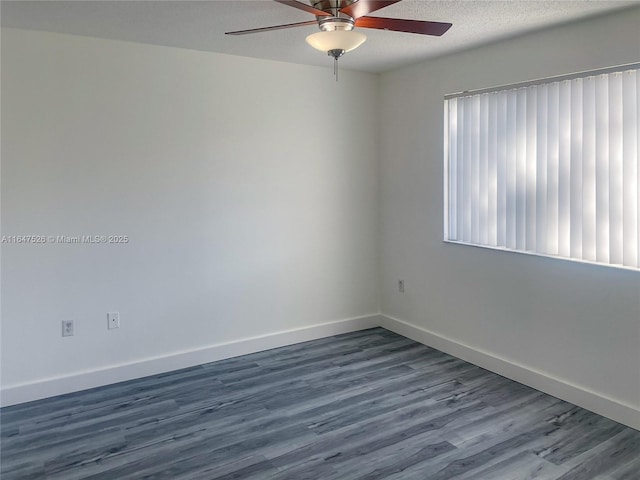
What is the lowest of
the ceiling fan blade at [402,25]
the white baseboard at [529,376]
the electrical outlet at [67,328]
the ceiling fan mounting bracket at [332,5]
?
the white baseboard at [529,376]

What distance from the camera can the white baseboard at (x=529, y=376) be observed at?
2.96 m

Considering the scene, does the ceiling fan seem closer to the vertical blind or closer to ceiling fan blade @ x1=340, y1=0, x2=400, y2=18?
ceiling fan blade @ x1=340, y1=0, x2=400, y2=18

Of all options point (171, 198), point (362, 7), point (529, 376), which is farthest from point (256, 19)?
point (529, 376)

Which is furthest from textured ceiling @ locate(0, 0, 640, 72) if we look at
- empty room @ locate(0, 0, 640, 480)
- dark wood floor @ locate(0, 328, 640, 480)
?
dark wood floor @ locate(0, 328, 640, 480)

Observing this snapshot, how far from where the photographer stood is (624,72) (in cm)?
285

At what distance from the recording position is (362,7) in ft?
7.33

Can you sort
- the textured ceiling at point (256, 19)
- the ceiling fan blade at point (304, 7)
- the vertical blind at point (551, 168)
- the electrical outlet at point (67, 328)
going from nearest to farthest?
1. the ceiling fan blade at point (304, 7)
2. the textured ceiling at point (256, 19)
3. the vertical blind at point (551, 168)
4. the electrical outlet at point (67, 328)

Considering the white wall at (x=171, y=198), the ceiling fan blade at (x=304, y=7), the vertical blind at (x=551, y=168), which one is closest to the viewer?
the ceiling fan blade at (x=304, y=7)

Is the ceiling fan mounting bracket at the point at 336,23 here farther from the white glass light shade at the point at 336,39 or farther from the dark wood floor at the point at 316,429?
the dark wood floor at the point at 316,429

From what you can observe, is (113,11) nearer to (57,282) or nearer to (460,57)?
(57,282)

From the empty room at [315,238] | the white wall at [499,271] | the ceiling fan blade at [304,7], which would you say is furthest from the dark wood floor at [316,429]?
the ceiling fan blade at [304,7]

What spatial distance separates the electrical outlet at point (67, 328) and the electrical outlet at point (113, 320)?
0.24 m

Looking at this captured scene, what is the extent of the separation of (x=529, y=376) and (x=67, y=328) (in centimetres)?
318

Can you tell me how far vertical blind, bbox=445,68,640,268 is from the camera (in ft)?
9.51
